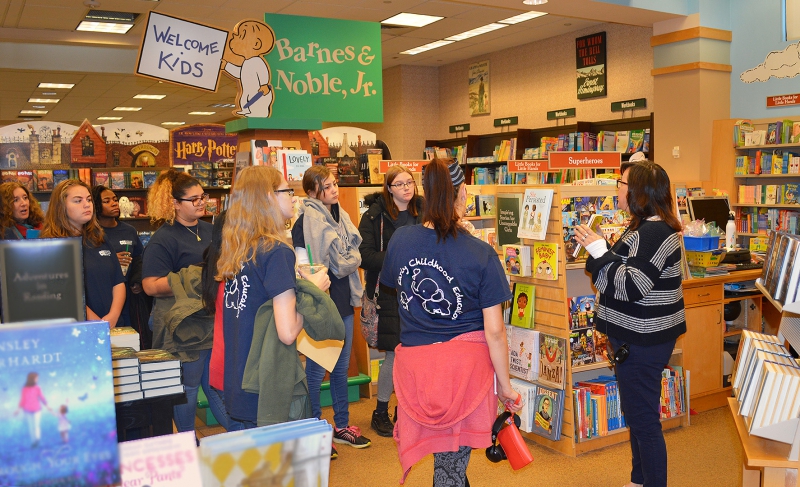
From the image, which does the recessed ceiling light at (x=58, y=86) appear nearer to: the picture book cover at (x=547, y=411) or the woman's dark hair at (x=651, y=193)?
the picture book cover at (x=547, y=411)

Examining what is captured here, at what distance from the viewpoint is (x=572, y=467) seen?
3881 millimetres

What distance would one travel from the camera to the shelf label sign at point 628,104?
867cm

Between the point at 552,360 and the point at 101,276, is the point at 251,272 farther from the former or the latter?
the point at 552,360

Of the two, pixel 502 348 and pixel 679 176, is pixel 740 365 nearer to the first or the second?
pixel 502 348

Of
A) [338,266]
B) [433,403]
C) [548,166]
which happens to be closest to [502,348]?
[433,403]

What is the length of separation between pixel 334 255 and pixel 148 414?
6.32 feet

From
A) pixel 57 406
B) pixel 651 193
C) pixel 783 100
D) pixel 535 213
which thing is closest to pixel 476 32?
pixel 783 100

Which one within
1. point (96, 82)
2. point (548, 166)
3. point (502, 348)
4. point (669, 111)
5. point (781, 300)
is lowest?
point (502, 348)

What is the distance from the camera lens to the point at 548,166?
4492 millimetres

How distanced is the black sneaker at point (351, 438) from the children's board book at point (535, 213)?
161cm

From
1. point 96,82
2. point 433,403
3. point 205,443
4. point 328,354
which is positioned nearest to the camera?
point 205,443

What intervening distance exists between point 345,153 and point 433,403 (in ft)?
19.7

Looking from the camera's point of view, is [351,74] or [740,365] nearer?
[740,365]

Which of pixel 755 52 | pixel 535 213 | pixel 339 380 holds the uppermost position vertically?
pixel 755 52
